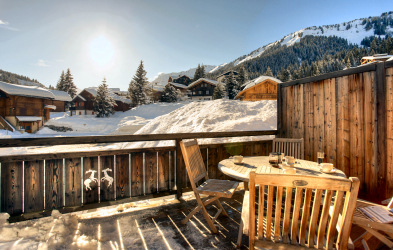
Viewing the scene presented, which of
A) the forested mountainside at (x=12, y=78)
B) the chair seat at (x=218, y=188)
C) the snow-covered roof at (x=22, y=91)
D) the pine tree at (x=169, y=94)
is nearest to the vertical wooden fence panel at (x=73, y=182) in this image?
the chair seat at (x=218, y=188)

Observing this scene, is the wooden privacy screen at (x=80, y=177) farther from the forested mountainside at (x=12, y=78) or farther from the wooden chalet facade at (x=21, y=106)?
the forested mountainside at (x=12, y=78)

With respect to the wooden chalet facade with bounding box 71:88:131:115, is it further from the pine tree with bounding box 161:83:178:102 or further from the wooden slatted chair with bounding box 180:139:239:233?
the wooden slatted chair with bounding box 180:139:239:233

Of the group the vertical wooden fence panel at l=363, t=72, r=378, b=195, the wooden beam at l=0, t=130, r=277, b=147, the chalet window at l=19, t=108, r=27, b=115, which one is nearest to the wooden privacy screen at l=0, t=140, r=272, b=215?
the wooden beam at l=0, t=130, r=277, b=147

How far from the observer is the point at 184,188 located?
316 cm

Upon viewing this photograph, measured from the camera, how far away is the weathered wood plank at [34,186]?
2.27m

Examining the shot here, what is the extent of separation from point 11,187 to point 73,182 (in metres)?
0.63

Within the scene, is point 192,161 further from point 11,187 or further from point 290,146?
point 11,187

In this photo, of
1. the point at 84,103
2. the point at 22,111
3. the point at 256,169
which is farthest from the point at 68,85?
the point at 256,169

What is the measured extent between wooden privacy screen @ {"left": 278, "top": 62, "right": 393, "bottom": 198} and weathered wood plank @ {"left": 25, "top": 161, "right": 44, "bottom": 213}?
4304 millimetres

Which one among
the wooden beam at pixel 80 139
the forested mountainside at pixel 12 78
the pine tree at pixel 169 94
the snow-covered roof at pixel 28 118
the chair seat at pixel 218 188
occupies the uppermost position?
the forested mountainside at pixel 12 78

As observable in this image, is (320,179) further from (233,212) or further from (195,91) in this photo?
(195,91)

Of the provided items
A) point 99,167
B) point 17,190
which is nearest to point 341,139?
point 99,167

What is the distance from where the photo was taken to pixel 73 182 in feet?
8.09

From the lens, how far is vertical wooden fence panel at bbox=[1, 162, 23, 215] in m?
2.19
